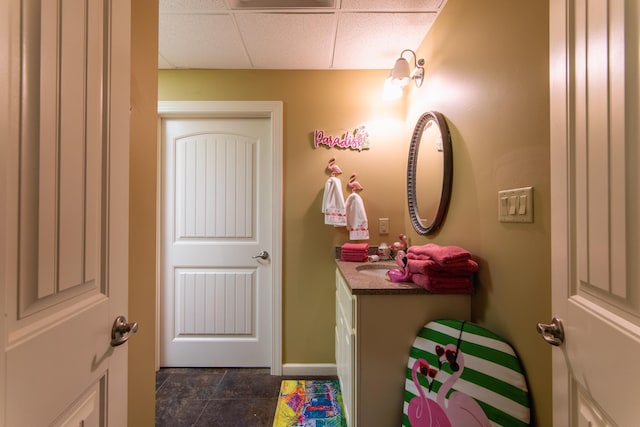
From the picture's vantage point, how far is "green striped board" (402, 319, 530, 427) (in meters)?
0.86

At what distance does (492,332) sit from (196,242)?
1948 millimetres

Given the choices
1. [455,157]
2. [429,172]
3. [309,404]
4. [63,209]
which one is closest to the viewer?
[63,209]

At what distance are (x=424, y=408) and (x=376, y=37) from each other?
77.2 inches

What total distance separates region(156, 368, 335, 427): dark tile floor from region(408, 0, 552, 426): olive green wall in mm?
1410

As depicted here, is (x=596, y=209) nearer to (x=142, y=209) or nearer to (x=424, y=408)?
(x=424, y=408)

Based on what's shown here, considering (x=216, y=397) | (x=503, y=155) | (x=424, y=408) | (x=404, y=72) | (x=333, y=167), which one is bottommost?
(x=216, y=397)

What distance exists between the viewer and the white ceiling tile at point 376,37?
1492mm

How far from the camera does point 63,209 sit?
1.65 feet

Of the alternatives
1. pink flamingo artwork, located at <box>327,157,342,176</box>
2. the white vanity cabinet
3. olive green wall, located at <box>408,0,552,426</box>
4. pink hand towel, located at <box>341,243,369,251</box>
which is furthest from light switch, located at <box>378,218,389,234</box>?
the white vanity cabinet

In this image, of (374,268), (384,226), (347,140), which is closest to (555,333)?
(374,268)

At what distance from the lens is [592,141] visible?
54 centimetres

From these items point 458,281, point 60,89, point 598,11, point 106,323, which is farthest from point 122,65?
point 458,281

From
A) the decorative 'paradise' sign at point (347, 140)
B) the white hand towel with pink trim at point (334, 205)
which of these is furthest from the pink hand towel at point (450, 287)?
the decorative 'paradise' sign at point (347, 140)

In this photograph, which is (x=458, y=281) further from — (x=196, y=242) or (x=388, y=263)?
(x=196, y=242)
